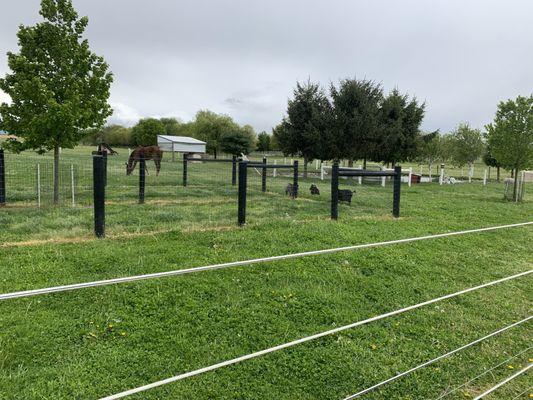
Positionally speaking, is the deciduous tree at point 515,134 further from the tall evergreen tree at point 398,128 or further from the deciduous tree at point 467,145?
the deciduous tree at point 467,145

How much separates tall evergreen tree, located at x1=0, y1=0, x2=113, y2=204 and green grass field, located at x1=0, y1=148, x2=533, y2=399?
2406 mm

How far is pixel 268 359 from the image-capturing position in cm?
283

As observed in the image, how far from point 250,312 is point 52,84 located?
7.34 meters

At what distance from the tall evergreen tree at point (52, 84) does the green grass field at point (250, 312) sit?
241 cm

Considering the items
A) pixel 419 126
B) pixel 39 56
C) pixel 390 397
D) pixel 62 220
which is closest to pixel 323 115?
pixel 419 126

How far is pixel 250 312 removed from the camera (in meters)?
3.49

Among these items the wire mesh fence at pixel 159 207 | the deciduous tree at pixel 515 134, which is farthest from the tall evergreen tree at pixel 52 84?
the deciduous tree at pixel 515 134

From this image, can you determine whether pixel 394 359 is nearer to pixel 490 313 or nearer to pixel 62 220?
pixel 490 313

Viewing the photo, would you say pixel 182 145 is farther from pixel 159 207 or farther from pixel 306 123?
pixel 159 207

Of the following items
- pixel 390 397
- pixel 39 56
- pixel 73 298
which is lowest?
pixel 390 397

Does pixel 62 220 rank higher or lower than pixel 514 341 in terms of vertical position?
higher

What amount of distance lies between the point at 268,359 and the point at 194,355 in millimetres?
533

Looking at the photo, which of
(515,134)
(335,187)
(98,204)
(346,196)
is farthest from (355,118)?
(98,204)

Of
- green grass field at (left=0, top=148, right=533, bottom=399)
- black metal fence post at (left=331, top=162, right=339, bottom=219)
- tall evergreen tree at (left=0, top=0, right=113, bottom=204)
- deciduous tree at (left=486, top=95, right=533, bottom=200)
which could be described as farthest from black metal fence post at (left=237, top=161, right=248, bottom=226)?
deciduous tree at (left=486, top=95, right=533, bottom=200)
